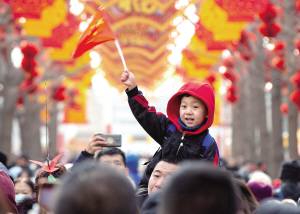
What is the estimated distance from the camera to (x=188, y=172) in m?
1.78

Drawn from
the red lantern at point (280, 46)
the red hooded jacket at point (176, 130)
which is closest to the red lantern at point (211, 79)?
the red lantern at point (280, 46)

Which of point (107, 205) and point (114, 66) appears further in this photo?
point (114, 66)

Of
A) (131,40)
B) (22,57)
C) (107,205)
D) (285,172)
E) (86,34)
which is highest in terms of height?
(131,40)

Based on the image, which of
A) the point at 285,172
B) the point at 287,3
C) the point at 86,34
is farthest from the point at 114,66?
the point at 86,34

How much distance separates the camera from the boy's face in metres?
4.15

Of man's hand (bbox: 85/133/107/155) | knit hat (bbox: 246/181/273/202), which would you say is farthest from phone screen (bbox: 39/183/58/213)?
knit hat (bbox: 246/181/273/202)

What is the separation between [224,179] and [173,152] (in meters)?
2.20

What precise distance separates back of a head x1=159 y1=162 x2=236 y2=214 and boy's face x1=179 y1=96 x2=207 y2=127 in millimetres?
2365

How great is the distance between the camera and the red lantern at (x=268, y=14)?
11.7 metres

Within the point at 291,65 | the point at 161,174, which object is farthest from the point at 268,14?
the point at 161,174

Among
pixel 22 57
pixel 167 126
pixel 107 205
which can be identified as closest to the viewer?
pixel 107 205

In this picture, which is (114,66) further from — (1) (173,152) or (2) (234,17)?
(1) (173,152)

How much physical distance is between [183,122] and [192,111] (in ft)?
0.37

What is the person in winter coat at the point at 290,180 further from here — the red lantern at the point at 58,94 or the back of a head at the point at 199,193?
the red lantern at the point at 58,94
